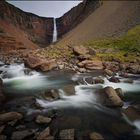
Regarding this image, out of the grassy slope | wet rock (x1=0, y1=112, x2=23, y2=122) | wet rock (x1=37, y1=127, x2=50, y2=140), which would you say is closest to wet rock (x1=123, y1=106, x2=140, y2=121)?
wet rock (x1=37, y1=127, x2=50, y2=140)

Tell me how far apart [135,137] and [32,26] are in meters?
74.5

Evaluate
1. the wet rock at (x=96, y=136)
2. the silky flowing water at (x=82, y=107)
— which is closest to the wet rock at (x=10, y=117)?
the silky flowing water at (x=82, y=107)

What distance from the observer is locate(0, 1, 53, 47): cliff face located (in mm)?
62737

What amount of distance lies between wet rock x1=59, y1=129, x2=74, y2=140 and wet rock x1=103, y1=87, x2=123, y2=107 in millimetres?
2583

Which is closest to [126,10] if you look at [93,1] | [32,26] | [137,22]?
[137,22]

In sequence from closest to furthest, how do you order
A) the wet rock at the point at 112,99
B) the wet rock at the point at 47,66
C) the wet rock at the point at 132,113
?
the wet rock at the point at 132,113 < the wet rock at the point at 112,99 < the wet rock at the point at 47,66

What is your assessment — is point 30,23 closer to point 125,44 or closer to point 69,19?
point 69,19

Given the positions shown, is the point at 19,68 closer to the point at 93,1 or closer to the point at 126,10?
the point at 126,10

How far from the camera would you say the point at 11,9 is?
66312 mm

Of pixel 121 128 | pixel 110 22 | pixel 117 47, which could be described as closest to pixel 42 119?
pixel 121 128

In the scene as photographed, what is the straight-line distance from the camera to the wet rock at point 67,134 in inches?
220

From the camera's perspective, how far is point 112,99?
26.6 feet

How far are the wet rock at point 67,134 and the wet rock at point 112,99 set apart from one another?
2.58 metres

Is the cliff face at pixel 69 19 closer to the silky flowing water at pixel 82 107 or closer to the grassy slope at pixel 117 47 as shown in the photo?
the grassy slope at pixel 117 47
